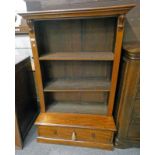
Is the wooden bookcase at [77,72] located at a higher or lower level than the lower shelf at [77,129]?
higher

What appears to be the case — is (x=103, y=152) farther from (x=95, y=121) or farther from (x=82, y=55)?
(x=82, y=55)

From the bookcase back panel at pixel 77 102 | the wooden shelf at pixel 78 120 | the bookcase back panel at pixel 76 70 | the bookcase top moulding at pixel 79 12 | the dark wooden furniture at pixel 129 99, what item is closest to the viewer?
the bookcase top moulding at pixel 79 12

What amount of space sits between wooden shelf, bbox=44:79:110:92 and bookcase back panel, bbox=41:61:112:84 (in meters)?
0.07

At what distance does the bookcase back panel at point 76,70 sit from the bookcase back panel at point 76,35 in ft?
0.53

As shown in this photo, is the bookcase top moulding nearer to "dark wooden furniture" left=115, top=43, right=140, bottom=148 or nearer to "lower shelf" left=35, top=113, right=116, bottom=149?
"dark wooden furniture" left=115, top=43, right=140, bottom=148

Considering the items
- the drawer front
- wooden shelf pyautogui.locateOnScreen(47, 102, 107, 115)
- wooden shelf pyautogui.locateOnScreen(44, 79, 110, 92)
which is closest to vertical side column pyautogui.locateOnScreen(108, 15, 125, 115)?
wooden shelf pyautogui.locateOnScreen(44, 79, 110, 92)

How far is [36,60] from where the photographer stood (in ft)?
4.48

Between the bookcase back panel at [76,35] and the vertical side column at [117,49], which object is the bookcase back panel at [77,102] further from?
the bookcase back panel at [76,35]

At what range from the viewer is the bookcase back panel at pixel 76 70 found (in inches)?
62.0

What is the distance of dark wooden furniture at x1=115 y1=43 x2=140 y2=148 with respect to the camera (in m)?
1.17

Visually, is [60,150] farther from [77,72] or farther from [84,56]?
[84,56]

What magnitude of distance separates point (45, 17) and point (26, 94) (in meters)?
1.06

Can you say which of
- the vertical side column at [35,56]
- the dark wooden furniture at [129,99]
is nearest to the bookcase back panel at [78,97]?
the vertical side column at [35,56]

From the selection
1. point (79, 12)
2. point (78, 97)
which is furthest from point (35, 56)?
point (78, 97)
